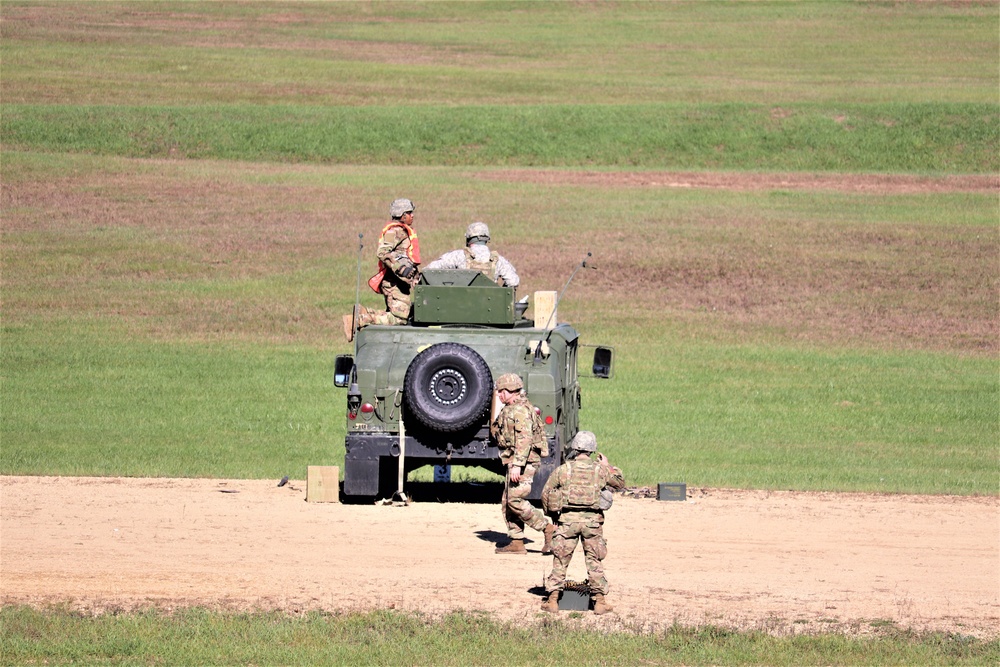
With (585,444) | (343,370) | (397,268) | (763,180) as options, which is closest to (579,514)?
(585,444)

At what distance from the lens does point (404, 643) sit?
37.8 ft

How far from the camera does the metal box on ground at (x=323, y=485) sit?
58.3ft

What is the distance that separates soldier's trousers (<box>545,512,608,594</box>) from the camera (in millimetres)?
12703

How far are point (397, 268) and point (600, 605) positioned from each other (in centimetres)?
611

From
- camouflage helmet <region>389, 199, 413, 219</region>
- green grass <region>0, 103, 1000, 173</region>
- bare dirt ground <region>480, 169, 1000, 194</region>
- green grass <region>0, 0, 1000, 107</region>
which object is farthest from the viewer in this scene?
green grass <region>0, 0, 1000, 107</region>

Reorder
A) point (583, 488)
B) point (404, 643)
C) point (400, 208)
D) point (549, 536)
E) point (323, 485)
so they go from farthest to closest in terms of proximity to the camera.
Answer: point (323, 485)
point (400, 208)
point (549, 536)
point (583, 488)
point (404, 643)

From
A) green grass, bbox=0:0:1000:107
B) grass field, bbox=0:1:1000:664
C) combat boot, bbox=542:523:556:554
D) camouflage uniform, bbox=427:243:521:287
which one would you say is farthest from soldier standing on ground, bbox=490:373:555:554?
green grass, bbox=0:0:1000:107

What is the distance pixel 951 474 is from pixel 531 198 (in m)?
23.0

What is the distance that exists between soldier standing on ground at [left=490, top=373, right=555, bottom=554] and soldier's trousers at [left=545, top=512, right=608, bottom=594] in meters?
1.60

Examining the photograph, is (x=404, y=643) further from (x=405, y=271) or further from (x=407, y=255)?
(x=407, y=255)

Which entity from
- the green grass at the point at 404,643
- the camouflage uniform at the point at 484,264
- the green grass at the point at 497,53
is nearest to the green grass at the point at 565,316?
the camouflage uniform at the point at 484,264

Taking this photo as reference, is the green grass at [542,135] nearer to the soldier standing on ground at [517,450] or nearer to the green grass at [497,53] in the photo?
the green grass at [497,53]

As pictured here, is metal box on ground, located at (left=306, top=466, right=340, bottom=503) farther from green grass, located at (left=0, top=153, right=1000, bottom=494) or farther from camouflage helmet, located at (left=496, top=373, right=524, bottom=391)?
camouflage helmet, located at (left=496, top=373, right=524, bottom=391)

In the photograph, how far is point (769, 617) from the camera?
41.3 feet
